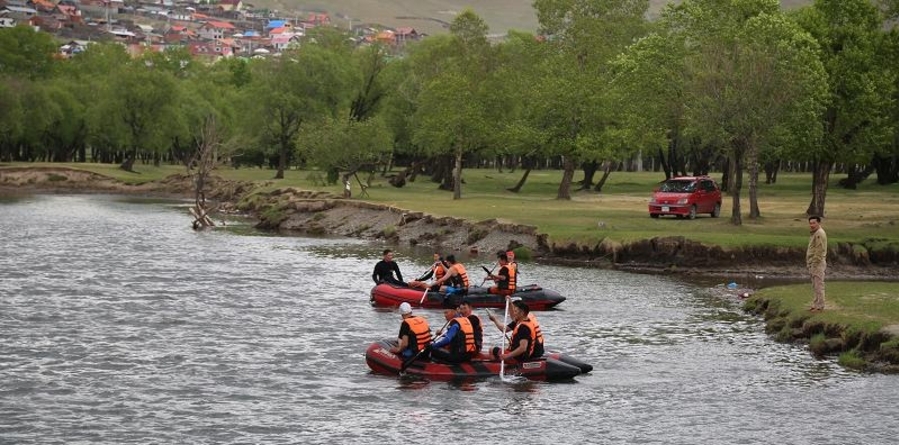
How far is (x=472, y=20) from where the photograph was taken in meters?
94.2

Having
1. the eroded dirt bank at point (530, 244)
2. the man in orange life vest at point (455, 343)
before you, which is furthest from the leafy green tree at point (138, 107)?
the man in orange life vest at point (455, 343)

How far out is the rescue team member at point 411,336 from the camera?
2917 cm

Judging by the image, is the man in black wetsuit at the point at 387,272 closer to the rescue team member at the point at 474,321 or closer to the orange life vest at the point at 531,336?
the rescue team member at the point at 474,321

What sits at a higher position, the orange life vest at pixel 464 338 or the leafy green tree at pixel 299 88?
the leafy green tree at pixel 299 88

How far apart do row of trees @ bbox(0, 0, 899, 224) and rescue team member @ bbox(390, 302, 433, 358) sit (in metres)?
34.7

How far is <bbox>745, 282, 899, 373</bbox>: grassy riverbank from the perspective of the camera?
3078 cm

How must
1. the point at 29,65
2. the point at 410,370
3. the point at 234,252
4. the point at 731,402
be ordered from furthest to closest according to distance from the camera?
the point at 29,65, the point at 234,252, the point at 410,370, the point at 731,402

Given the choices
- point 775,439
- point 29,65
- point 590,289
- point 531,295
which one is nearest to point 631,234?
point 590,289

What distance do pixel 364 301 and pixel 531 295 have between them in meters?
6.30

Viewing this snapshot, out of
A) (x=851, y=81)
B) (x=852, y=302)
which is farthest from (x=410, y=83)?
(x=852, y=302)

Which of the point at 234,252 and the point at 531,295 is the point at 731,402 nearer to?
the point at 531,295

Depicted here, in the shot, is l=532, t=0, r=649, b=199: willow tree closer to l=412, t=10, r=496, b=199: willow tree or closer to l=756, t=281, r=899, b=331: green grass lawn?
l=412, t=10, r=496, b=199: willow tree

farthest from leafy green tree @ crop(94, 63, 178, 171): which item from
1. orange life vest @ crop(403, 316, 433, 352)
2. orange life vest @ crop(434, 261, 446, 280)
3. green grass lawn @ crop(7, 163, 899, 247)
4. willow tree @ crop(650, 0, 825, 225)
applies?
orange life vest @ crop(403, 316, 433, 352)

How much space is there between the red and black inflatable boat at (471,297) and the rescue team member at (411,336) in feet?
39.0
